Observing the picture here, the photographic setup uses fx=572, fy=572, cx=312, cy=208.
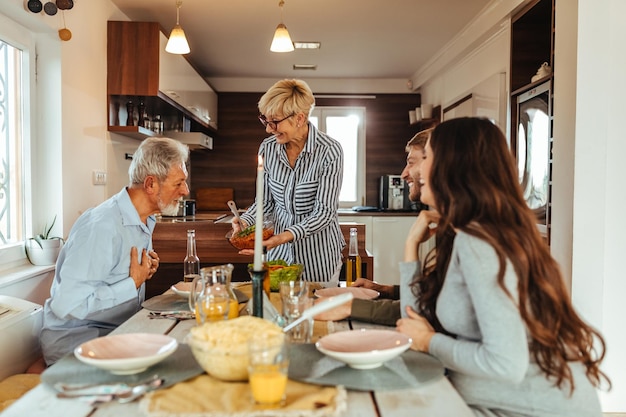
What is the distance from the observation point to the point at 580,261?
8.98 feet

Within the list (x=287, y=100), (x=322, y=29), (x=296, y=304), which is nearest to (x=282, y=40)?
(x=287, y=100)

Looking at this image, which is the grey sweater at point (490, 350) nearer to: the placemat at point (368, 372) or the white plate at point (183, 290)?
the placemat at point (368, 372)

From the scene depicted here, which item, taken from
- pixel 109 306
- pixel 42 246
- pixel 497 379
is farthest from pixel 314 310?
pixel 42 246

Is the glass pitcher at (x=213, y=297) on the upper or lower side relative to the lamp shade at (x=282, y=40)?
lower

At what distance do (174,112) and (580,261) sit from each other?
372 cm

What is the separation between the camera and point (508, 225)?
122cm

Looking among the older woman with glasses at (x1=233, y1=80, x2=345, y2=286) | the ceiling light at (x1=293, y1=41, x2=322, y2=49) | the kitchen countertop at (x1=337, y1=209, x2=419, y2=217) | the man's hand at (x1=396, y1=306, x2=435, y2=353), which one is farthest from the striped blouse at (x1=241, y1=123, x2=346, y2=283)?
the kitchen countertop at (x1=337, y1=209, x2=419, y2=217)

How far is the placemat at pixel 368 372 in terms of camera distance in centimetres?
110

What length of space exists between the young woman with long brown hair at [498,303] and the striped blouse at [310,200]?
1204 mm

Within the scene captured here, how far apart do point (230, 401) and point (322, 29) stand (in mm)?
4238

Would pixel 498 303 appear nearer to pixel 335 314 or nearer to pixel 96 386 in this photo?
pixel 335 314

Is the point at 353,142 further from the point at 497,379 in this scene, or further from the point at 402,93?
the point at 497,379

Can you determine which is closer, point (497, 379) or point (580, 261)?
point (497, 379)

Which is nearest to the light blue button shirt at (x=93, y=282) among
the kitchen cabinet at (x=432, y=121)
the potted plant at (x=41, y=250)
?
the potted plant at (x=41, y=250)
